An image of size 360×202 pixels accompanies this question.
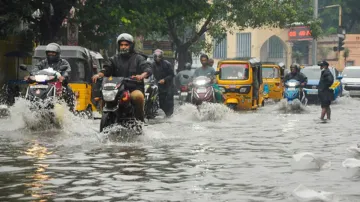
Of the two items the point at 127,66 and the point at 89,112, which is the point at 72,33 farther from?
the point at 127,66

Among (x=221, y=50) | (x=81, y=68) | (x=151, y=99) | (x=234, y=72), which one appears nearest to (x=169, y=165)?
(x=151, y=99)

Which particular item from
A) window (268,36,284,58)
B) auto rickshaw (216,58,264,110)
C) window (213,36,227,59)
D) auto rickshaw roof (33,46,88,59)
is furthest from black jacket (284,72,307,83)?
window (213,36,227,59)

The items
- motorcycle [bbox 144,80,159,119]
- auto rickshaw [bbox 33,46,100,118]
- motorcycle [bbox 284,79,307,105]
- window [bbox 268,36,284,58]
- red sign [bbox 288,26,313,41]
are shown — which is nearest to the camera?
motorcycle [bbox 144,80,159,119]

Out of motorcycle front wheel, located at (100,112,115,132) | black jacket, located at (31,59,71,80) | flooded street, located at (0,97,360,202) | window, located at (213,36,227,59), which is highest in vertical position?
window, located at (213,36,227,59)

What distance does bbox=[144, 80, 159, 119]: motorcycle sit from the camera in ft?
71.7

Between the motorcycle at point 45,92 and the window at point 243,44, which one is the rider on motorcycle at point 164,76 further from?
the window at point 243,44

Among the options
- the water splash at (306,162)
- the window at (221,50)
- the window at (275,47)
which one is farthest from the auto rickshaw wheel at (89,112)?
the window at (221,50)

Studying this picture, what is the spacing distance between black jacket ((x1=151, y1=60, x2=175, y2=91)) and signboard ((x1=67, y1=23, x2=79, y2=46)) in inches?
402

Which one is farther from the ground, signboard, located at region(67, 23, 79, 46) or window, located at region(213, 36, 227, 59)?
window, located at region(213, 36, 227, 59)

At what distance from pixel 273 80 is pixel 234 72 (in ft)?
26.2

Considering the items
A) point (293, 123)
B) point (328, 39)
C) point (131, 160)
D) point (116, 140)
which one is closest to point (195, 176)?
point (131, 160)

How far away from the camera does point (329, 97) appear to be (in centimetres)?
2347

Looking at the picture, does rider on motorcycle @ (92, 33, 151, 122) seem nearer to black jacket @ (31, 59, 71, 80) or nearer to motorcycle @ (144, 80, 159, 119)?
black jacket @ (31, 59, 71, 80)

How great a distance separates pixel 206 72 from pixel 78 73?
3.95 meters
